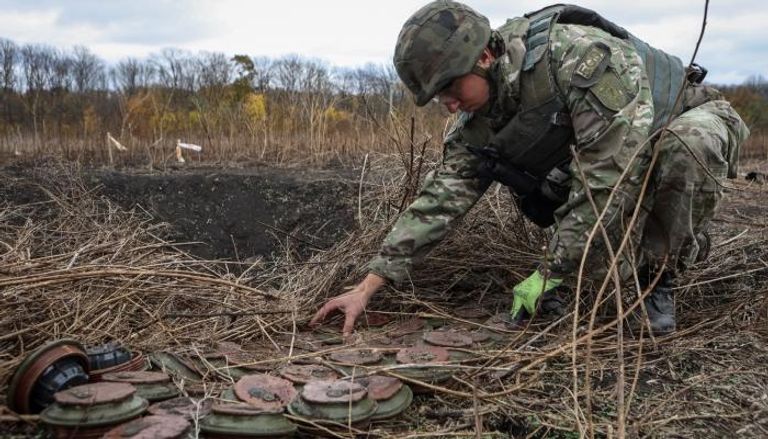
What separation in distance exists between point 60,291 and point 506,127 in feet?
5.71

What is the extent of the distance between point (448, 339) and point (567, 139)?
3.03ft

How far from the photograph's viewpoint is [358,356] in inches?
82.7

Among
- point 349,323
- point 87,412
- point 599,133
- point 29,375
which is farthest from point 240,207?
point 87,412

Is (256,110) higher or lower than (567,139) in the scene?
higher

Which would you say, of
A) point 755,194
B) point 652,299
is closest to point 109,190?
point 652,299

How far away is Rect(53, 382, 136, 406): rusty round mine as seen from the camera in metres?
1.50

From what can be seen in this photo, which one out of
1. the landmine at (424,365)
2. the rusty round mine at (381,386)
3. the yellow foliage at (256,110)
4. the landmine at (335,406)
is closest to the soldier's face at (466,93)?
the landmine at (424,365)

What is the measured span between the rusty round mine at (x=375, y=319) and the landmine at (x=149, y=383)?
103cm

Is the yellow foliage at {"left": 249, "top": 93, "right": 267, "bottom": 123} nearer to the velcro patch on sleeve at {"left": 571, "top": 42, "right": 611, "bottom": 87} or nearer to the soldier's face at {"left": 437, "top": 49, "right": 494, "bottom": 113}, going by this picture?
the soldier's face at {"left": 437, "top": 49, "right": 494, "bottom": 113}

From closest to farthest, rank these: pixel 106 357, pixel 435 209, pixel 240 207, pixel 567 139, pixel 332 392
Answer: pixel 332 392 < pixel 106 357 < pixel 567 139 < pixel 435 209 < pixel 240 207

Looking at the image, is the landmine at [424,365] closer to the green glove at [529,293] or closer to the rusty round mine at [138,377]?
the green glove at [529,293]

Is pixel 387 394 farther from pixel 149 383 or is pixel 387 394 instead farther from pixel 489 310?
pixel 489 310

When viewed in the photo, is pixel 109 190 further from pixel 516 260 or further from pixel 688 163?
pixel 688 163

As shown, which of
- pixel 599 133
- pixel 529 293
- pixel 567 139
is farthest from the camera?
pixel 567 139
